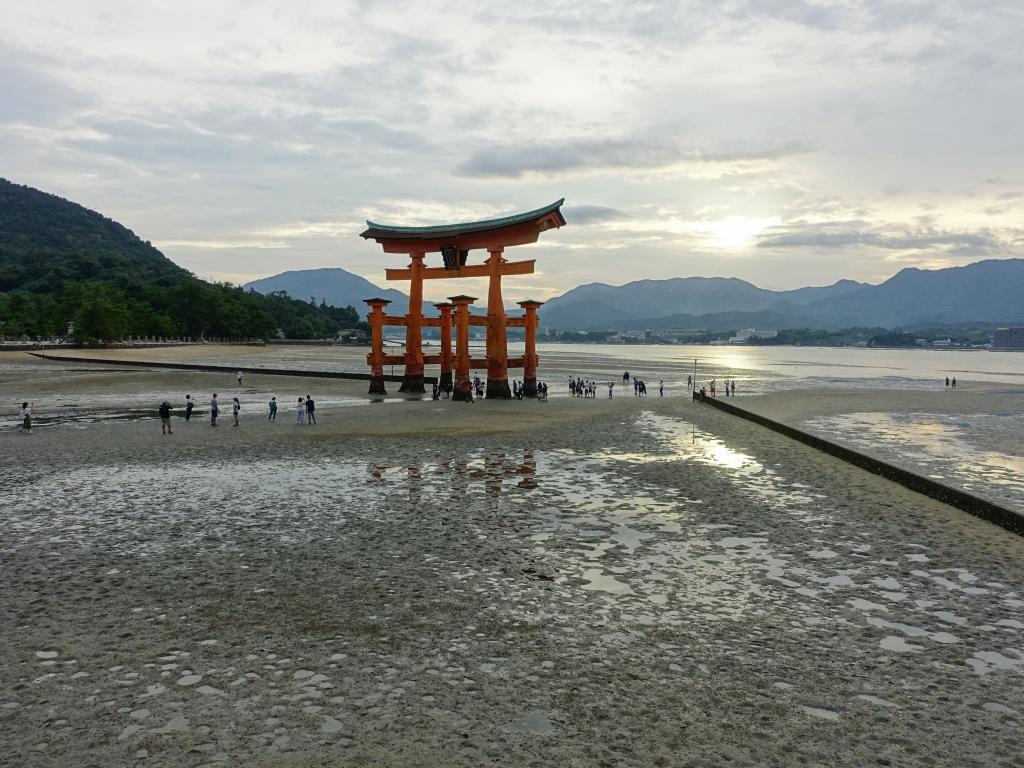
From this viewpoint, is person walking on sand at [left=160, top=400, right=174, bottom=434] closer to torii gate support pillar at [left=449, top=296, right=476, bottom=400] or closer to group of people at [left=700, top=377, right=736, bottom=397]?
torii gate support pillar at [left=449, top=296, right=476, bottom=400]

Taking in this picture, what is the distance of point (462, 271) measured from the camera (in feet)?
127

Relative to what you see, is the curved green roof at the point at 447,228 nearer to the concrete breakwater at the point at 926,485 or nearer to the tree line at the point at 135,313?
the concrete breakwater at the point at 926,485

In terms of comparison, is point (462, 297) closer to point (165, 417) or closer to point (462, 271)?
point (462, 271)

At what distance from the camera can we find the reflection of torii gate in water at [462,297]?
117 feet

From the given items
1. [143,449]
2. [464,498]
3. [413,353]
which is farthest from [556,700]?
[413,353]

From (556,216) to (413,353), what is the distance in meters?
13.0

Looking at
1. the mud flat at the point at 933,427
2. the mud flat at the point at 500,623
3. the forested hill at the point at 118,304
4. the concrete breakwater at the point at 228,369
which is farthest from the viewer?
the forested hill at the point at 118,304

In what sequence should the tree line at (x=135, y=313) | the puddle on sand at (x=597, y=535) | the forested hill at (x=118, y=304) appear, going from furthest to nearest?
the forested hill at (x=118, y=304), the tree line at (x=135, y=313), the puddle on sand at (x=597, y=535)

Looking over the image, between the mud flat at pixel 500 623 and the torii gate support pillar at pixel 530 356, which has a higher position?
the torii gate support pillar at pixel 530 356

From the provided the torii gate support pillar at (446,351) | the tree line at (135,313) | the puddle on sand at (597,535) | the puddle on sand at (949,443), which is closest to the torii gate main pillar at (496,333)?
the torii gate support pillar at (446,351)

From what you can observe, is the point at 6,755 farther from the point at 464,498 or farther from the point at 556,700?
the point at 464,498

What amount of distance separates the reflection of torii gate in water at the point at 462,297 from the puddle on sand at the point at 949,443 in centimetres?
1686

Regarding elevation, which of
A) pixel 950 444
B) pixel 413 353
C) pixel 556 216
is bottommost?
pixel 950 444

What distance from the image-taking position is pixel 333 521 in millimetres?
11969
